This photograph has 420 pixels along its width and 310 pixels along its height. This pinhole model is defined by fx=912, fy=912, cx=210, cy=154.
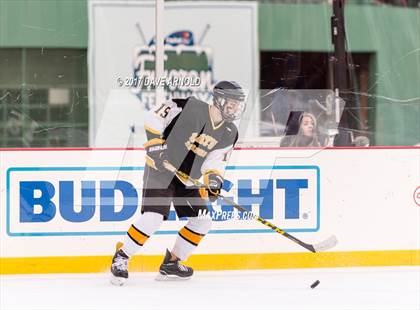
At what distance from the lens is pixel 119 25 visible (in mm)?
5145

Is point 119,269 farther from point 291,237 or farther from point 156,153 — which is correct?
point 291,237

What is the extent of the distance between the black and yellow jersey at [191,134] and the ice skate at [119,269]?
527 mm

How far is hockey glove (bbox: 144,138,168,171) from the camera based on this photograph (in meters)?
4.47

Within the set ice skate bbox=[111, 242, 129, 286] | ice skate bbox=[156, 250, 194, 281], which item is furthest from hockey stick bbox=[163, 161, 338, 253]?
ice skate bbox=[111, 242, 129, 286]

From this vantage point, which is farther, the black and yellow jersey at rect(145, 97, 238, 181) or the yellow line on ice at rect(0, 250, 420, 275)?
the yellow line on ice at rect(0, 250, 420, 275)

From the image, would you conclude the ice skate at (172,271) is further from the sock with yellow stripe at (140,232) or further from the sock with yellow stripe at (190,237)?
the sock with yellow stripe at (140,232)

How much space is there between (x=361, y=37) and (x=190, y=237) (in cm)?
149

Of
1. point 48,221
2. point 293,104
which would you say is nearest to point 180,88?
point 293,104

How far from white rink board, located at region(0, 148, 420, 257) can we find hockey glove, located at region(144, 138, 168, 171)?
13cm

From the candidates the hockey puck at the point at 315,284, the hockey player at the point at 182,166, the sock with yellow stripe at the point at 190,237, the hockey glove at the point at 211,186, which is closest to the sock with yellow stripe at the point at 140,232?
the hockey player at the point at 182,166

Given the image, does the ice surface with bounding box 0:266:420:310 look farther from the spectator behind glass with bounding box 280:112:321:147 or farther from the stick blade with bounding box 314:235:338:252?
the spectator behind glass with bounding box 280:112:321:147

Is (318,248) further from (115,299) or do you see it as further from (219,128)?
(115,299)

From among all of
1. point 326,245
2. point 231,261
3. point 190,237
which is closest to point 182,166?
point 190,237

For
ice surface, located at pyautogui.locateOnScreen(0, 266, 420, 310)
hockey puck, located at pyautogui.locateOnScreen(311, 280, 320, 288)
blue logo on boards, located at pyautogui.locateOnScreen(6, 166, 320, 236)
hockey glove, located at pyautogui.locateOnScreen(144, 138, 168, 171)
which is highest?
hockey glove, located at pyautogui.locateOnScreen(144, 138, 168, 171)
